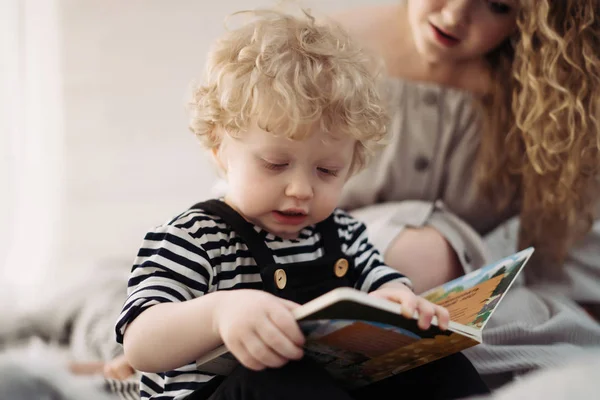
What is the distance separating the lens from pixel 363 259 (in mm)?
905

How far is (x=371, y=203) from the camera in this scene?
128cm

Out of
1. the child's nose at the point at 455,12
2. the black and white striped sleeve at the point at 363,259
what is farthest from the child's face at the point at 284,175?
the child's nose at the point at 455,12

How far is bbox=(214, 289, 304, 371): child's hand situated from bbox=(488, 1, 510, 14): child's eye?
0.73 m

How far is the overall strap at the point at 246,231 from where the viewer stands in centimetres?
78

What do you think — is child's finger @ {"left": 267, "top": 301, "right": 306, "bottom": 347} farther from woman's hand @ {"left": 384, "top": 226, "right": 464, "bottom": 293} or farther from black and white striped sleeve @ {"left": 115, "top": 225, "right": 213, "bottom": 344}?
woman's hand @ {"left": 384, "top": 226, "right": 464, "bottom": 293}

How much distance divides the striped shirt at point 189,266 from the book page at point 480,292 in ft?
0.57

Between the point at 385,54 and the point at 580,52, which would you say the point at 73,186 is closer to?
the point at 385,54

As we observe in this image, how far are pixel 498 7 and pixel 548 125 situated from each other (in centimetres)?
22

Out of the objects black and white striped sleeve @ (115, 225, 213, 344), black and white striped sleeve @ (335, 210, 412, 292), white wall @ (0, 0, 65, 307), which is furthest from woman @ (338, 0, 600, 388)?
white wall @ (0, 0, 65, 307)

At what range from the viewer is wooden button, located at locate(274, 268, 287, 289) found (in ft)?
2.53

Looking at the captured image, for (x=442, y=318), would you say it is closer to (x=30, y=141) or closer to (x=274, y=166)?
(x=274, y=166)

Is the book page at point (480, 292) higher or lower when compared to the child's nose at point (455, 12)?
lower

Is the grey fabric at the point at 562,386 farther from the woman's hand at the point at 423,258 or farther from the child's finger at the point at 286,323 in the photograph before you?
the woman's hand at the point at 423,258

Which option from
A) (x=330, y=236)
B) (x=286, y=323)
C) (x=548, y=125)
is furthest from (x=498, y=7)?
(x=286, y=323)
